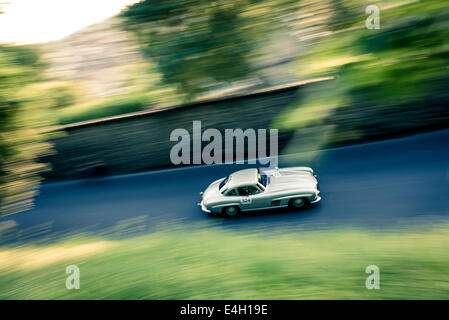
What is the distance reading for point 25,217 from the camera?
7.88 metres

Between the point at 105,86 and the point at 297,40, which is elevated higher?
the point at 105,86

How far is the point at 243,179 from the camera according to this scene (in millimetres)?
6203

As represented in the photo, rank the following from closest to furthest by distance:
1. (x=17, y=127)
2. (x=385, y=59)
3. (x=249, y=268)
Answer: (x=385, y=59)
(x=249, y=268)
(x=17, y=127)

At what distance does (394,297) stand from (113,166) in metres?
8.92

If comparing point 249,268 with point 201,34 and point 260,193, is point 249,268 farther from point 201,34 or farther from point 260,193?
point 201,34

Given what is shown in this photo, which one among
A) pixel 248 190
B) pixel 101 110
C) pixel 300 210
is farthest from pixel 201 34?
pixel 101 110

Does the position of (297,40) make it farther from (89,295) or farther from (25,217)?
(25,217)

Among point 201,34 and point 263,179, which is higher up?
point 201,34

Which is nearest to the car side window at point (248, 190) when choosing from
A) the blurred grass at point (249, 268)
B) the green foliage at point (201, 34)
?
the blurred grass at point (249, 268)

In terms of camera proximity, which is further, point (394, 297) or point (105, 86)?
point (105, 86)

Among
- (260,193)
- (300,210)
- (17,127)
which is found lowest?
(300,210)

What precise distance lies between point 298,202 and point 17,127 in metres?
5.18

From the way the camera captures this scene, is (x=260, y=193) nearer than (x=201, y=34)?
No
